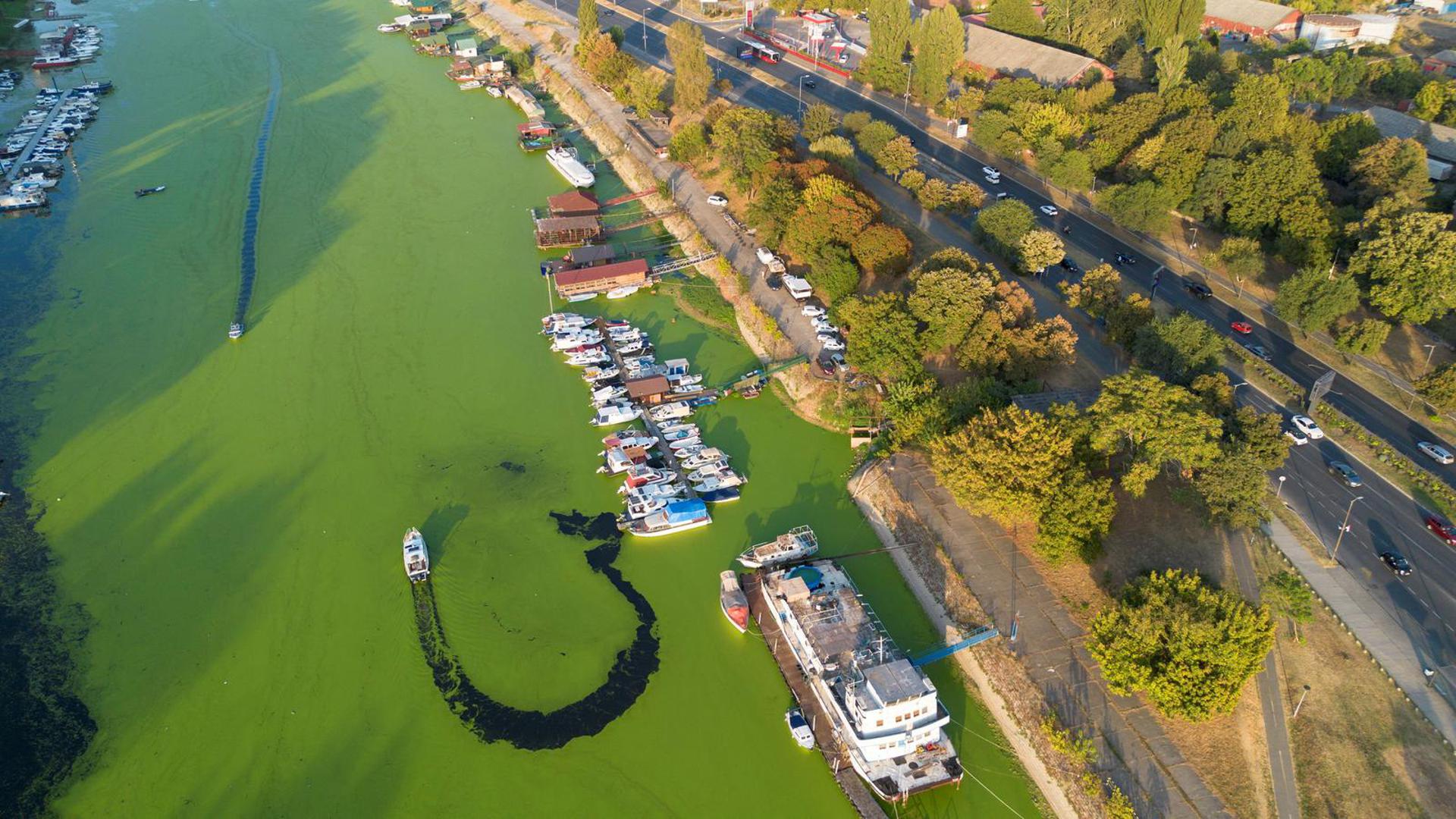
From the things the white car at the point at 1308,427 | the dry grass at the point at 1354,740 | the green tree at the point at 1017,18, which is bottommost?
the dry grass at the point at 1354,740

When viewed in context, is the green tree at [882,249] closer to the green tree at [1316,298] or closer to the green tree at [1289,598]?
the green tree at [1316,298]

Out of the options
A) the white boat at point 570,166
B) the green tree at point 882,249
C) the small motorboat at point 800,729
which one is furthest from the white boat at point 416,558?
the white boat at point 570,166

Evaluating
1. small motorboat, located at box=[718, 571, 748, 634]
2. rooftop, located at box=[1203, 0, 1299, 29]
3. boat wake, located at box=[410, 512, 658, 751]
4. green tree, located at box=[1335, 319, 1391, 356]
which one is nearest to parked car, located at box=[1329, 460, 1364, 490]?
green tree, located at box=[1335, 319, 1391, 356]

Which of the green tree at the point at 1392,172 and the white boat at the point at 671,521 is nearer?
the white boat at the point at 671,521

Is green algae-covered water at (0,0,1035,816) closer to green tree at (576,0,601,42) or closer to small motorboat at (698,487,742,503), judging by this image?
small motorboat at (698,487,742,503)

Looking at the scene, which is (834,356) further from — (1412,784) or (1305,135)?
(1305,135)

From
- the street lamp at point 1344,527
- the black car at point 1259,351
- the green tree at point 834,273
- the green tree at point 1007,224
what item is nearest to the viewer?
the street lamp at point 1344,527

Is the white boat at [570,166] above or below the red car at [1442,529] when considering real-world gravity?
above

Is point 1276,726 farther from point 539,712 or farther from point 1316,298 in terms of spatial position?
point 539,712
